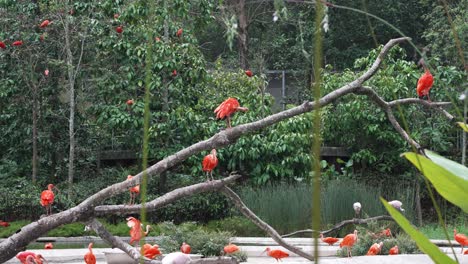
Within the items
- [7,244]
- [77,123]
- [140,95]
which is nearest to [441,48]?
[140,95]

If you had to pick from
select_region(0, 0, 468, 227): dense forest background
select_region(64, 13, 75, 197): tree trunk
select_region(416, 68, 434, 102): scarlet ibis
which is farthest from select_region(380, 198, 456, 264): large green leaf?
select_region(64, 13, 75, 197): tree trunk

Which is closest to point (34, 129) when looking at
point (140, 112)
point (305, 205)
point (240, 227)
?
point (140, 112)

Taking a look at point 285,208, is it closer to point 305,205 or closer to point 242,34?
point 305,205

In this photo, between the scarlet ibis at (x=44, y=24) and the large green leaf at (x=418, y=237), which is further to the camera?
the scarlet ibis at (x=44, y=24)

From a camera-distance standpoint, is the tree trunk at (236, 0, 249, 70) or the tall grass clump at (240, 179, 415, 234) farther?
the tree trunk at (236, 0, 249, 70)

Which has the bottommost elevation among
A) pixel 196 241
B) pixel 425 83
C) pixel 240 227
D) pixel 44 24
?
pixel 240 227

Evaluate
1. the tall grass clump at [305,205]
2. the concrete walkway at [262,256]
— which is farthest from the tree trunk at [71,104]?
the tall grass clump at [305,205]

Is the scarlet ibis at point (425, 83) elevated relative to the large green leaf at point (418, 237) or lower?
elevated

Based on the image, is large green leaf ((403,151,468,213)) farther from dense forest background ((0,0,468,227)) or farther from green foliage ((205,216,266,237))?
dense forest background ((0,0,468,227))

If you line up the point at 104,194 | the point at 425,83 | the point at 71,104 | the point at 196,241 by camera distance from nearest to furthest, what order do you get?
the point at 104,194, the point at 425,83, the point at 196,241, the point at 71,104

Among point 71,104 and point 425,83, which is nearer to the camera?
point 425,83

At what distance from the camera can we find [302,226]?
7.54 metres

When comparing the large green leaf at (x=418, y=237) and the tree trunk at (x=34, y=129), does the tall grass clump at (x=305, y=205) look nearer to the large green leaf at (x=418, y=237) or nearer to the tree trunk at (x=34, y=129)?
the tree trunk at (x=34, y=129)

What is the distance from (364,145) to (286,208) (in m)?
2.75
